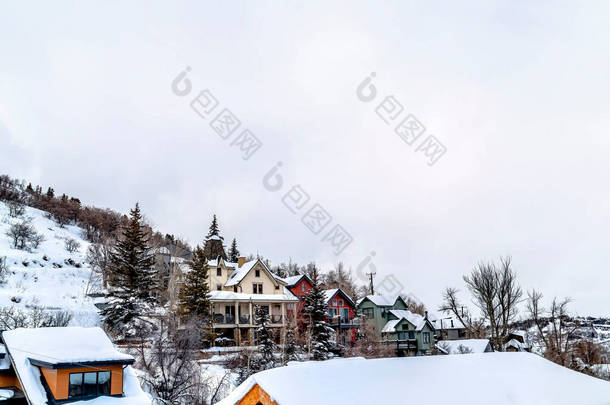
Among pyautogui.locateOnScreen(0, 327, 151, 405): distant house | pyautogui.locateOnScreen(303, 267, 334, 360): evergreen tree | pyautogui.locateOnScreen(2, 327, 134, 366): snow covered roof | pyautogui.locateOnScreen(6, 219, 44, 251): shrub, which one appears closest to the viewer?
pyautogui.locateOnScreen(0, 327, 151, 405): distant house

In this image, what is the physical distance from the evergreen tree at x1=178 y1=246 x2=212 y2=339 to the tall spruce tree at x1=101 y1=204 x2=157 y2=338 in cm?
320

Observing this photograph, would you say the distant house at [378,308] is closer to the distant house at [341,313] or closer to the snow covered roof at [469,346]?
the distant house at [341,313]

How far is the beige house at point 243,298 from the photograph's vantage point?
138ft

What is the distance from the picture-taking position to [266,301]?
44.6 m

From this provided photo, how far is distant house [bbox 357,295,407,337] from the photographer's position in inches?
1998

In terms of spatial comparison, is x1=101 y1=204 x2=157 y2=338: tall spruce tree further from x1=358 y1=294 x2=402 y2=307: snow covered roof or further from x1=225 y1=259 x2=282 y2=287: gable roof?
x1=358 y1=294 x2=402 y2=307: snow covered roof

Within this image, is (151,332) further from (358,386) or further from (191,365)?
(358,386)

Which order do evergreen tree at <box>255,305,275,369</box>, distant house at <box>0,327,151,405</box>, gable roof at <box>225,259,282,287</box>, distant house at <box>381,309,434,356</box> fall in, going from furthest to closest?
1. distant house at <box>381,309,434,356</box>
2. gable roof at <box>225,259,282,287</box>
3. evergreen tree at <box>255,305,275,369</box>
4. distant house at <box>0,327,151,405</box>

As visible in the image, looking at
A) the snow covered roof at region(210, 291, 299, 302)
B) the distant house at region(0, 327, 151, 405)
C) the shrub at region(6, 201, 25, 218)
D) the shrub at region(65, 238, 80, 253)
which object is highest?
the shrub at region(6, 201, 25, 218)

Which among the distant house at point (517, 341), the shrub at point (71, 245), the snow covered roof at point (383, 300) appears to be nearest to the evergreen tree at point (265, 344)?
the snow covered roof at point (383, 300)

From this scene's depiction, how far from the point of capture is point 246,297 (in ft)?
145

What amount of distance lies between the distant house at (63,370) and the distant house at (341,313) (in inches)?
1101

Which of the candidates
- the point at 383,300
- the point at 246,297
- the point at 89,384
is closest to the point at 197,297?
the point at 246,297

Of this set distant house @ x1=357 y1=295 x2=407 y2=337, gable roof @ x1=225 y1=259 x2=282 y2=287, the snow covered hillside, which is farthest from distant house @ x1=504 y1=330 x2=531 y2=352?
the snow covered hillside
